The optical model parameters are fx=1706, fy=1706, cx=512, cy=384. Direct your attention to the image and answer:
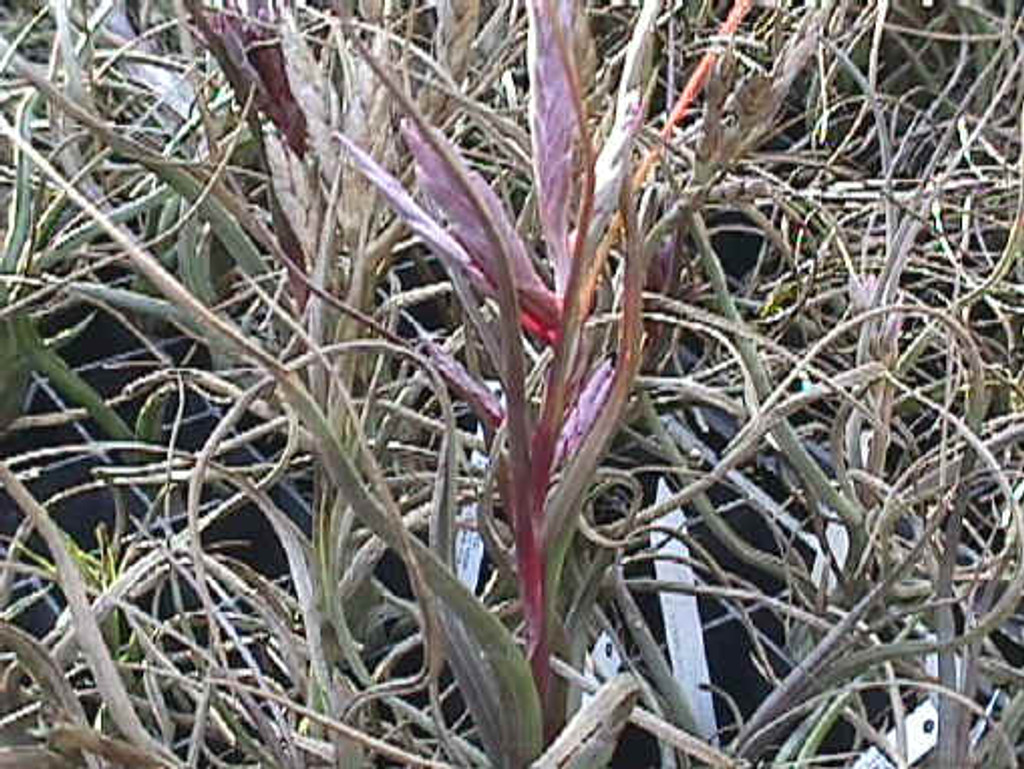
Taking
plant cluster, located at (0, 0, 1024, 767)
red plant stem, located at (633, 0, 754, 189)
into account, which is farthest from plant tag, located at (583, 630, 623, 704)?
red plant stem, located at (633, 0, 754, 189)

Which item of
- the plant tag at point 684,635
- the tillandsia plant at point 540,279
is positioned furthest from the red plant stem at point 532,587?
the plant tag at point 684,635

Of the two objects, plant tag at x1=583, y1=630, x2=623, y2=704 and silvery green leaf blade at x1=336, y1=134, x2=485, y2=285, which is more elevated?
silvery green leaf blade at x1=336, y1=134, x2=485, y2=285

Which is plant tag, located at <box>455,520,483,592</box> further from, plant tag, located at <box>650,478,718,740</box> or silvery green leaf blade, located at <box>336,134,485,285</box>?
silvery green leaf blade, located at <box>336,134,485,285</box>

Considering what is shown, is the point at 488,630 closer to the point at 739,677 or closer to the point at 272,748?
the point at 272,748

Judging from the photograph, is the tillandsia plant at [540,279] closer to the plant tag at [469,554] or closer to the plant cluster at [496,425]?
the plant cluster at [496,425]

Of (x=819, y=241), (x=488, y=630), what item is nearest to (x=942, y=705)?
(x=488, y=630)

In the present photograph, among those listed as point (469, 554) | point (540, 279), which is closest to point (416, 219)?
point (540, 279)
